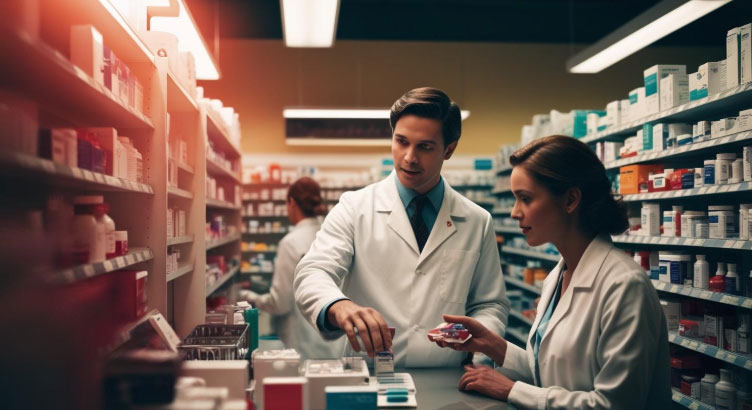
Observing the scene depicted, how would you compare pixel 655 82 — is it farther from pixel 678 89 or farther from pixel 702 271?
pixel 702 271

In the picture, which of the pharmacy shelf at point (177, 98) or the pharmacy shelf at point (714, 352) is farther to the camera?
the pharmacy shelf at point (714, 352)

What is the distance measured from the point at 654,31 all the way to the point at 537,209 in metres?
3.97

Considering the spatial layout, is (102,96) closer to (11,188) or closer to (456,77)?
(11,188)

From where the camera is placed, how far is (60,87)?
Answer: 6.27 ft

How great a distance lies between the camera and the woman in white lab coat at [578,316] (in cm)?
176

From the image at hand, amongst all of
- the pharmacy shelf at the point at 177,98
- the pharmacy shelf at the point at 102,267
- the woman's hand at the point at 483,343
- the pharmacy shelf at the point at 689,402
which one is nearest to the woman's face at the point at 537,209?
the woman's hand at the point at 483,343

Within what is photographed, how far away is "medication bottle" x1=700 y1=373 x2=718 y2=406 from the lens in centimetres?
384

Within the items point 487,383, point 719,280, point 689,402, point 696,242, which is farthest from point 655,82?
point 487,383

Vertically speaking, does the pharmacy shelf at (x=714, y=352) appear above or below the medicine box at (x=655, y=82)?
below

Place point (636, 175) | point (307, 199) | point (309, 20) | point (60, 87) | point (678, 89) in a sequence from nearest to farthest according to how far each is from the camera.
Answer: point (60, 87) → point (678, 89) → point (309, 20) → point (636, 175) → point (307, 199)

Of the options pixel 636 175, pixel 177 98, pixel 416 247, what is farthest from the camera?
pixel 636 175

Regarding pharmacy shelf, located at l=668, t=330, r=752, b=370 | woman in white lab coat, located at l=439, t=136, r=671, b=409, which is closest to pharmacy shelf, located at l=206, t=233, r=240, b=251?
woman in white lab coat, located at l=439, t=136, r=671, b=409

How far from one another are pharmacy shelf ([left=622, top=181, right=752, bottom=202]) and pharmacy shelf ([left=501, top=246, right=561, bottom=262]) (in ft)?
4.27

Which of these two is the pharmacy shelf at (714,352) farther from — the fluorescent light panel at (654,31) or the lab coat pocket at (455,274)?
the fluorescent light panel at (654,31)
